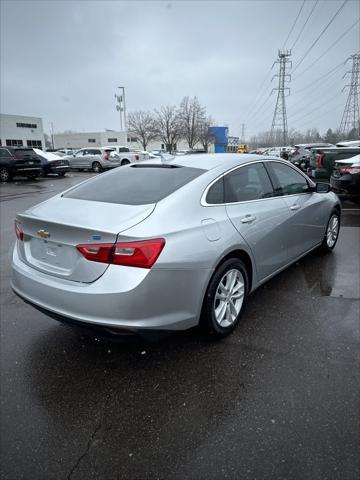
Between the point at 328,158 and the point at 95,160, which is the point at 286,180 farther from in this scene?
the point at 95,160

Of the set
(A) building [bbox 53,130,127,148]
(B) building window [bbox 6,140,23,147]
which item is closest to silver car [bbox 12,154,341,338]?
(B) building window [bbox 6,140,23,147]

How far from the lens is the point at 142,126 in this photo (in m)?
63.5

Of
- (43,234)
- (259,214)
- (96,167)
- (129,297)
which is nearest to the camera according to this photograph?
(129,297)

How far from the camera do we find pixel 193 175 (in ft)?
10.1

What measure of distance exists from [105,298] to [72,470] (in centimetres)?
96

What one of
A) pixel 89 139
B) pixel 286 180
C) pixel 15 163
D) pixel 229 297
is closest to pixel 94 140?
pixel 89 139

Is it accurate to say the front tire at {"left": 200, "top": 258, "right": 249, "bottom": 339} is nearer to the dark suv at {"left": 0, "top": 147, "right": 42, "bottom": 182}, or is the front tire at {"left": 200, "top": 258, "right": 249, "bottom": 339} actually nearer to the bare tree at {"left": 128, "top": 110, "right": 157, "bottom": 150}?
the dark suv at {"left": 0, "top": 147, "right": 42, "bottom": 182}

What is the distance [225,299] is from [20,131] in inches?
2924

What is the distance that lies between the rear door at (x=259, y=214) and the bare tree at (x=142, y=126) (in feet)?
194

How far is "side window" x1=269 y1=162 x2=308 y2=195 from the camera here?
398cm

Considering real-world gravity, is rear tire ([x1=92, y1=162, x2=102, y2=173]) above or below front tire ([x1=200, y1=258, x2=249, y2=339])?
above

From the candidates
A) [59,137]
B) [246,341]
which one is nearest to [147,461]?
[246,341]

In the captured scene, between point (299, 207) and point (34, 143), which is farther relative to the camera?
point (34, 143)

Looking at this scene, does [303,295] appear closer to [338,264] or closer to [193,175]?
[338,264]
